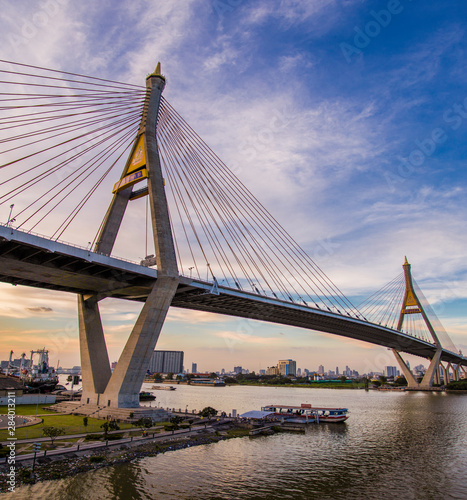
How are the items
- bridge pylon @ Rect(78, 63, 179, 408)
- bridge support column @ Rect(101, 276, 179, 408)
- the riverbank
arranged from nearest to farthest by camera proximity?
the riverbank, bridge support column @ Rect(101, 276, 179, 408), bridge pylon @ Rect(78, 63, 179, 408)

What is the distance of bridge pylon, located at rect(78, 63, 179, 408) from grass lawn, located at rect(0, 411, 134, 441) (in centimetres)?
230

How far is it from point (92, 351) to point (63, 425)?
8.57 m

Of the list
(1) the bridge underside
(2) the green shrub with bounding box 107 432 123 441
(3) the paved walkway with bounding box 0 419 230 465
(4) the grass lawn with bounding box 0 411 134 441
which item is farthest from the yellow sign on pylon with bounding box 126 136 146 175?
(3) the paved walkway with bounding box 0 419 230 465

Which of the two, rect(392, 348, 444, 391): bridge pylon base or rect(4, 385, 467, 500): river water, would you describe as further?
rect(392, 348, 444, 391): bridge pylon base

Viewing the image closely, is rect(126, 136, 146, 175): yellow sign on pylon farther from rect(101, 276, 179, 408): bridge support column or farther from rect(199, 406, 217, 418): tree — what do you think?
rect(199, 406, 217, 418): tree

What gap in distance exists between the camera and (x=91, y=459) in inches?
808

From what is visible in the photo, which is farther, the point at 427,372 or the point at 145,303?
the point at 427,372

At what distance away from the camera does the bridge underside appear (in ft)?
90.6

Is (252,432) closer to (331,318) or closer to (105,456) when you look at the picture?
(105,456)

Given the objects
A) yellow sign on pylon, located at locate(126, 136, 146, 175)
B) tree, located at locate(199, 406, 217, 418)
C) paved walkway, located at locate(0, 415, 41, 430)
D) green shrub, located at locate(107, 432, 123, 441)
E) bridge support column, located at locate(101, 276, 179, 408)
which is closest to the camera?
green shrub, located at locate(107, 432, 123, 441)

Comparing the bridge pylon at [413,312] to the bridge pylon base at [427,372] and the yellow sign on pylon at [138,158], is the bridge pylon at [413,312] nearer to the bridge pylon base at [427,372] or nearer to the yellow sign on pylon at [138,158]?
the bridge pylon base at [427,372]

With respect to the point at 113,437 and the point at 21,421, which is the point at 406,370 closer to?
the point at 113,437

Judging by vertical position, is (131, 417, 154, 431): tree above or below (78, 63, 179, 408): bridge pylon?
below

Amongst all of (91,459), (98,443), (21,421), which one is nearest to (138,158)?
(21,421)
